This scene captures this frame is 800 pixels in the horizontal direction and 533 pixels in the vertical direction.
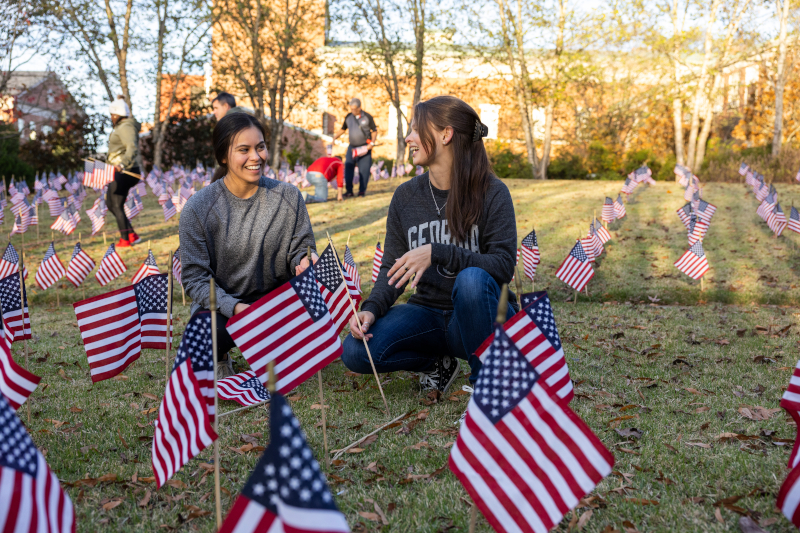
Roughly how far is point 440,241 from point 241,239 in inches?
47.7

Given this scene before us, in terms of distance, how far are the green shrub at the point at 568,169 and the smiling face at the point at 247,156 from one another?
22.7 m

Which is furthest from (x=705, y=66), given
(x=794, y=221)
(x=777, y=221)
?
(x=794, y=221)

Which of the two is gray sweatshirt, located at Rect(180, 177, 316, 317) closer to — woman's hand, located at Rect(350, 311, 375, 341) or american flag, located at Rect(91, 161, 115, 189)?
woman's hand, located at Rect(350, 311, 375, 341)

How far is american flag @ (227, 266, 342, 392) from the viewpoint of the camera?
109 inches

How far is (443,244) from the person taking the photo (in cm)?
338

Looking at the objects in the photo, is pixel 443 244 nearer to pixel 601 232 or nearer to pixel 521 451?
pixel 521 451

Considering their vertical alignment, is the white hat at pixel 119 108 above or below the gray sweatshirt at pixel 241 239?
above

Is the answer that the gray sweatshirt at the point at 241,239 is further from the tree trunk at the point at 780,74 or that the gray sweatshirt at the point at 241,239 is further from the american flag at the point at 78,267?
the tree trunk at the point at 780,74

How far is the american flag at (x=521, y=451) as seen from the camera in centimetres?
202

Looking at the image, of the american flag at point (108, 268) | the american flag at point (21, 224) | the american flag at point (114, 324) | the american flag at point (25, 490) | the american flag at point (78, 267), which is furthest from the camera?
the american flag at point (21, 224)

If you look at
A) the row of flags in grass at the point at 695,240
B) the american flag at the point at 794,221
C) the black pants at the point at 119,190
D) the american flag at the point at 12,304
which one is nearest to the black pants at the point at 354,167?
the black pants at the point at 119,190

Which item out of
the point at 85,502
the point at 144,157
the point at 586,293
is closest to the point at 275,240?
the point at 85,502

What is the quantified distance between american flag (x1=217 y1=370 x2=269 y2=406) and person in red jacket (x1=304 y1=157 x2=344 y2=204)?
435 inches

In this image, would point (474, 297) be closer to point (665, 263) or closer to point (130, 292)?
point (130, 292)
